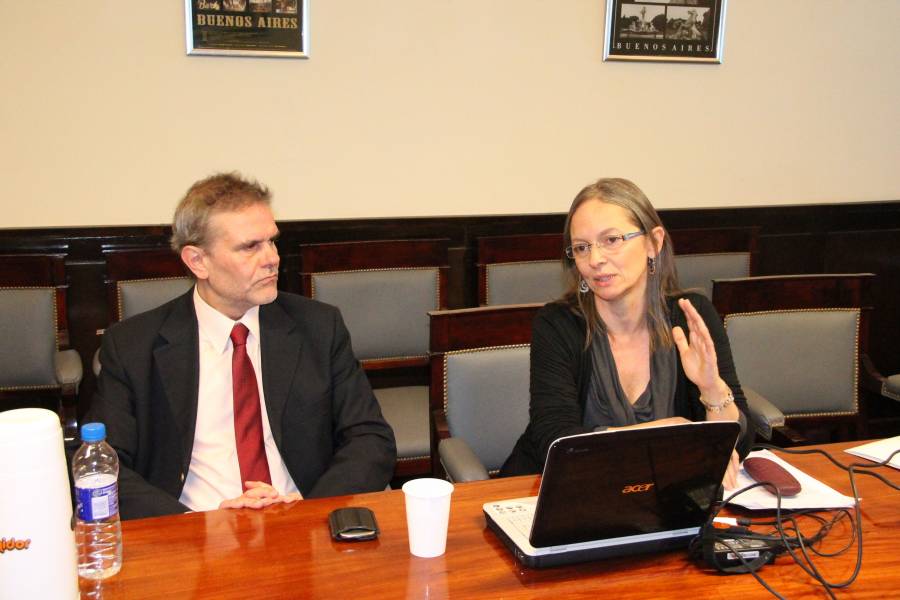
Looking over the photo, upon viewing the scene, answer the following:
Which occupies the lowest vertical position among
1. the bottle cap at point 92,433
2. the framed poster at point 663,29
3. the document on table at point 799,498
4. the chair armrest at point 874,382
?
the chair armrest at point 874,382

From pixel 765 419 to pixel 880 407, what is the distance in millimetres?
2379

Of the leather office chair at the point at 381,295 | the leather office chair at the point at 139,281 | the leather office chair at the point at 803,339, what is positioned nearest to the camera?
the leather office chair at the point at 803,339

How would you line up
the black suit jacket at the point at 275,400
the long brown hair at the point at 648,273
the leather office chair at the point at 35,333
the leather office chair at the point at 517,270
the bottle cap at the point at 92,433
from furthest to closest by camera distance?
the leather office chair at the point at 517,270, the leather office chair at the point at 35,333, the long brown hair at the point at 648,273, the black suit jacket at the point at 275,400, the bottle cap at the point at 92,433

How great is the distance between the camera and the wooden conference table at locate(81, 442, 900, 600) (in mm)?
1428

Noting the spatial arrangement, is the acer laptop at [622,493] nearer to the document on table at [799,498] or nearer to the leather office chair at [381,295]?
the document on table at [799,498]

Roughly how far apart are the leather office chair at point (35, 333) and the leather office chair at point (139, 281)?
0.16 metres

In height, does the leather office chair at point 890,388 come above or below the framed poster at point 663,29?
below

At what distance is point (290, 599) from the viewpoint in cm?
139

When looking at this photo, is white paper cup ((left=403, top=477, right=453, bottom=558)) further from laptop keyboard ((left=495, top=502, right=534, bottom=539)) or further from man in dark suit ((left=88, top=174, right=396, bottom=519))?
man in dark suit ((left=88, top=174, right=396, bottom=519))

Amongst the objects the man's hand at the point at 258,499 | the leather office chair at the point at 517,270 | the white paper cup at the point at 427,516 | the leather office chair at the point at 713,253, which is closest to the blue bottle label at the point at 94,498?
the man's hand at the point at 258,499

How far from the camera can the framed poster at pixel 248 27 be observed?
145 inches

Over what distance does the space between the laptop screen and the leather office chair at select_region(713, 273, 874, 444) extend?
1.55 meters

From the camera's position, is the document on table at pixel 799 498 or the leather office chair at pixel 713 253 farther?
the leather office chair at pixel 713 253

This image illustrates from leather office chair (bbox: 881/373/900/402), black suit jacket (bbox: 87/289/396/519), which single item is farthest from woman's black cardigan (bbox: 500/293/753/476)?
leather office chair (bbox: 881/373/900/402)
